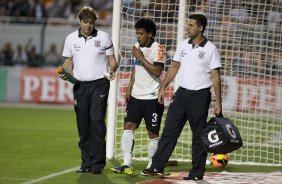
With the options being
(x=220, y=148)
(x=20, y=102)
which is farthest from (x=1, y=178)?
(x=20, y=102)

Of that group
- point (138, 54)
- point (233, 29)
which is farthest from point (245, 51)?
point (138, 54)

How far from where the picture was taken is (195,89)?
966 cm

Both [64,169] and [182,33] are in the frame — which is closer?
[64,169]

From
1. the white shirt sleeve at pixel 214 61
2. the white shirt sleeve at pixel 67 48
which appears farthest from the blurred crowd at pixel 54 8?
the white shirt sleeve at pixel 214 61

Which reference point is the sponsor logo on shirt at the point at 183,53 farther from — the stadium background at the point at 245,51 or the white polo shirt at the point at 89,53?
the stadium background at the point at 245,51

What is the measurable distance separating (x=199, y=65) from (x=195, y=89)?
289mm

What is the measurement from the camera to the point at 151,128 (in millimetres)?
10516

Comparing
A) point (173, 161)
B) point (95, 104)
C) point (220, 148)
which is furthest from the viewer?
point (173, 161)

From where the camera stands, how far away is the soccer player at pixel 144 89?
33.9ft

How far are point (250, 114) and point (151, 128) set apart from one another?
4.19m

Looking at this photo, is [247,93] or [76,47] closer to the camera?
[76,47]

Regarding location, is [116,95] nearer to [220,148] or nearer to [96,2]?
[220,148]

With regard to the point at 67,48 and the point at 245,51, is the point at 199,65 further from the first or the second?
the point at 245,51

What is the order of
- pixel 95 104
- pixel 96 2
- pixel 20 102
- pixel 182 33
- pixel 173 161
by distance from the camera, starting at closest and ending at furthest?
pixel 95 104 → pixel 173 161 → pixel 182 33 → pixel 20 102 → pixel 96 2
